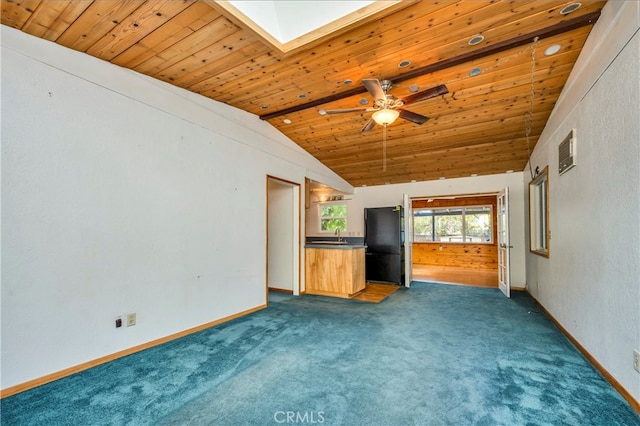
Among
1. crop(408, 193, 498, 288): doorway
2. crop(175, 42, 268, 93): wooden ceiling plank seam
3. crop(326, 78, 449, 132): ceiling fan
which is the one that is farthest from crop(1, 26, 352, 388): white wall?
crop(408, 193, 498, 288): doorway

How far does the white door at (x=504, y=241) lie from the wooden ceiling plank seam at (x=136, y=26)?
18.0 ft

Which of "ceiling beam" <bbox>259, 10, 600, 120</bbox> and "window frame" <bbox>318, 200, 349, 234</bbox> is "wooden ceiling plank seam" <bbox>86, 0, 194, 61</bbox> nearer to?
"ceiling beam" <bbox>259, 10, 600, 120</bbox>

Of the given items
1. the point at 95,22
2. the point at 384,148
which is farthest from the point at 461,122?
the point at 95,22

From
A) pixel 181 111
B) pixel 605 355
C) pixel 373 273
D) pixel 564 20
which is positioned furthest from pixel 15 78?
pixel 373 273

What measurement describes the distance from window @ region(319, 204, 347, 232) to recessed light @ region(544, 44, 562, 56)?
5.32 metres

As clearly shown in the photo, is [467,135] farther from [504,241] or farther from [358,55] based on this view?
[358,55]

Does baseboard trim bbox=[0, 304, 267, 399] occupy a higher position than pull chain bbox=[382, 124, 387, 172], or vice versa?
pull chain bbox=[382, 124, 387, 172]

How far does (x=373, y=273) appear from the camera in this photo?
636cm

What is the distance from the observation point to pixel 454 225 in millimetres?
9297

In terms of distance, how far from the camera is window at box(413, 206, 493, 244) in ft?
29.0

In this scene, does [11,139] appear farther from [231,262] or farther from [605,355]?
[605,355]

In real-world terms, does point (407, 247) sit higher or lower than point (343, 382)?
higher

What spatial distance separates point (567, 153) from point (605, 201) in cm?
103

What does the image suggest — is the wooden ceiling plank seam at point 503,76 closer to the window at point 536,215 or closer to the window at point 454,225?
the window at point 536,215
